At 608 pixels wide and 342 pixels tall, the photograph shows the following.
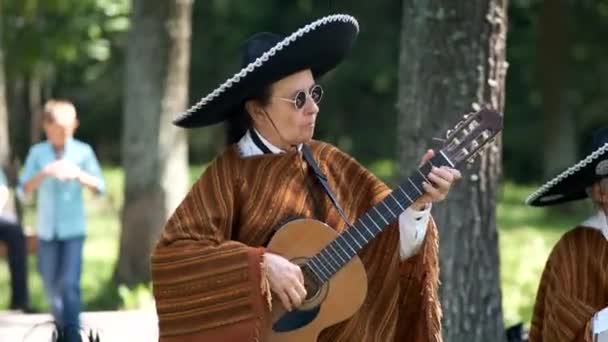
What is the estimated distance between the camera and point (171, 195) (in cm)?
1012

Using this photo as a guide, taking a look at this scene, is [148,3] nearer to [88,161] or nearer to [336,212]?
[88,161]

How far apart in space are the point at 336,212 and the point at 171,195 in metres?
5.75

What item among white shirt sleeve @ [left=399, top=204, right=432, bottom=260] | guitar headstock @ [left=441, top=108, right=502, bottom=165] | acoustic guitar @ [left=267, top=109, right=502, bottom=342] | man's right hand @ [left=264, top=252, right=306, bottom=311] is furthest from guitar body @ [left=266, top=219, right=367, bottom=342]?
guitar headstock @ [left=441, top=108, right=502, bottom=165]

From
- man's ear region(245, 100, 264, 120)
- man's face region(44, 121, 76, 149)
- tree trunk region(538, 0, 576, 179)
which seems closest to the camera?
man's ear region(245, 100, 264, 120)

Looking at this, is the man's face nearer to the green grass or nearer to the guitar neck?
the green grass

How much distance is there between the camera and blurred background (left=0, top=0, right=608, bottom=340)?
11.0 m

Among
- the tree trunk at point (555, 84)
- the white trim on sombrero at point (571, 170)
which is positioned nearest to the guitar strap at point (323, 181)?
the white trim on sombrero at point (571, 170)

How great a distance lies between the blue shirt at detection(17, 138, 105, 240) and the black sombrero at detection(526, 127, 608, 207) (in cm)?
338

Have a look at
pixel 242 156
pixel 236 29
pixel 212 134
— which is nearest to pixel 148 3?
pixel 242 156

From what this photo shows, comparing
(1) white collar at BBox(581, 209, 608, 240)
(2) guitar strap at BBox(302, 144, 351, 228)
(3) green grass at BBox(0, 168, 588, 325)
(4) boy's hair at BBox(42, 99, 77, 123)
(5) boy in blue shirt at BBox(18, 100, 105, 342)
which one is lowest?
(3) green grass at BBox(0, 168, 588, 325)

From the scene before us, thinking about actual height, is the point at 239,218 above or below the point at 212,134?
above

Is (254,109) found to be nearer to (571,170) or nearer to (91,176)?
(571,170)

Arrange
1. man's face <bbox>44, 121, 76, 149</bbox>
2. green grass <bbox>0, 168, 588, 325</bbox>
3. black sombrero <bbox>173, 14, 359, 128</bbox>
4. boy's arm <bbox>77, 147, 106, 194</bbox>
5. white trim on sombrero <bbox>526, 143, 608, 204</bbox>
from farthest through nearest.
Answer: green grass <bbox>0, 168, 588, 325</bbox>
man's face <bbox>44, 121, 76, 149</bbox>
boy's arm <bbox>77, 147, 106, 194</bbox>
white trim on sombrero <bbox>526, 143, 608, 204</bbox>
black sombrero <bbox>173, 14, 359, 128</bbox>

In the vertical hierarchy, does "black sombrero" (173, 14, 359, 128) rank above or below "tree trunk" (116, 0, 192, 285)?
above
